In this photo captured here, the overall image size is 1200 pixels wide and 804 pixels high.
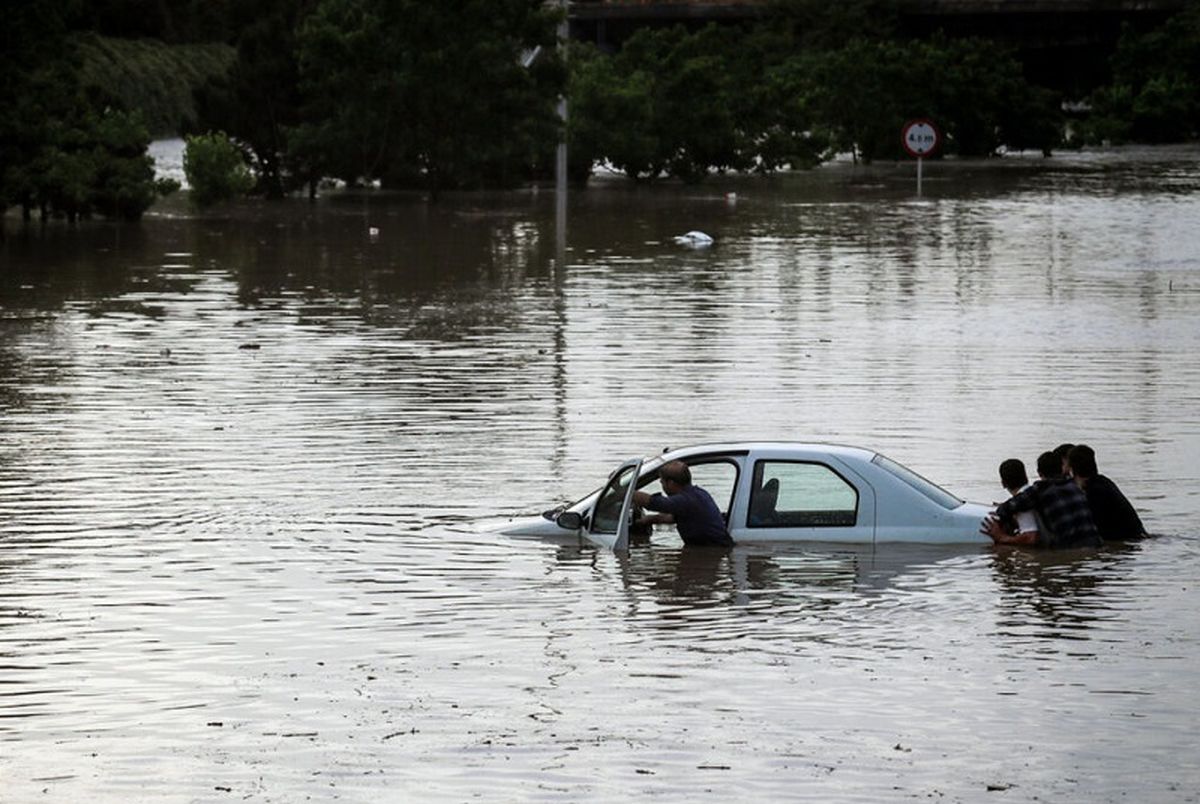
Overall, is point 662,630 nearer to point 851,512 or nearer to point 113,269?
point 851,512

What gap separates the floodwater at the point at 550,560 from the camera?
12617 mm

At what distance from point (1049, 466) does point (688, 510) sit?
282 cm

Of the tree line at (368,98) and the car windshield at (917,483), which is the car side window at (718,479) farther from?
the tree line at (368,98)

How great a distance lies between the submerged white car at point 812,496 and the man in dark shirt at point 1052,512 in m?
0.18

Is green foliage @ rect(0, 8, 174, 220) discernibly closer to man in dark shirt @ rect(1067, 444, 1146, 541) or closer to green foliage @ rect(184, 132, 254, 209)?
green foliage @ rect(184, 132, 254, 209)

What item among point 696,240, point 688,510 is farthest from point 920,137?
point 688,510

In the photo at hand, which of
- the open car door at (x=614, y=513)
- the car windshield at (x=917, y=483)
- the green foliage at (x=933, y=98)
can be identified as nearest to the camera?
the car windshield at (x=917, y=483)

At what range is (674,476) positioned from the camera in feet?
58.8

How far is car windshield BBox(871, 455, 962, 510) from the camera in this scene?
18.1 m

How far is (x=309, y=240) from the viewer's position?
5531cm

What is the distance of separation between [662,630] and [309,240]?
132ft

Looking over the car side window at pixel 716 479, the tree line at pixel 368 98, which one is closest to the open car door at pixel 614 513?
the car side window at pixel 716 479

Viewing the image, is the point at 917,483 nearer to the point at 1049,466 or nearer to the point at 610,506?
the point at 1049,466

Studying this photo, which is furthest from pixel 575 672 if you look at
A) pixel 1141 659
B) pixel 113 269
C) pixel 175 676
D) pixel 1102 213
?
pixel 1102 213
